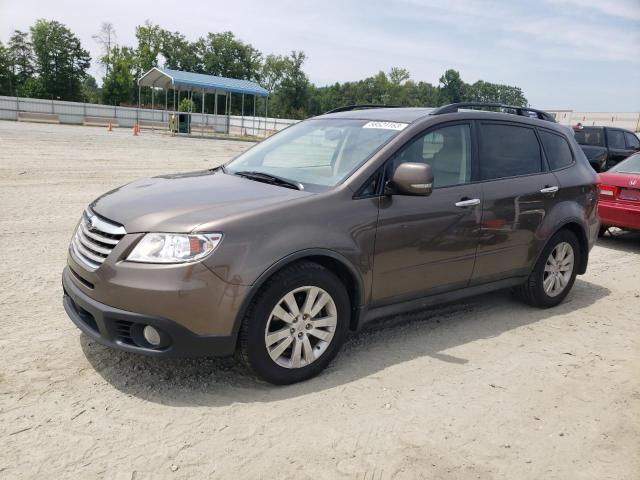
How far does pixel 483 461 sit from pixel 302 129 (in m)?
3.16

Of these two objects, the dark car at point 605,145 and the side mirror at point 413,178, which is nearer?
the side mirror at point 413,178

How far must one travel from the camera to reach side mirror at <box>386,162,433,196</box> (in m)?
3.75

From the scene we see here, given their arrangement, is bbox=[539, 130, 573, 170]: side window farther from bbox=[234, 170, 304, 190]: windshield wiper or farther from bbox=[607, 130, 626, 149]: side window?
bbox=[607, 130, 626, 149]: side window

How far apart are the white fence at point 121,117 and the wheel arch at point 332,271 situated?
126ft

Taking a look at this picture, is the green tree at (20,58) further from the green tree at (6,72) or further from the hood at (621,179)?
the hood at (621,179)

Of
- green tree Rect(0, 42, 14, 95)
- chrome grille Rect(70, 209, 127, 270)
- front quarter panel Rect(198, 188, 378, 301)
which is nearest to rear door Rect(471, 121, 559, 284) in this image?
front quarter panel Rect(198, 188, 378, 301)

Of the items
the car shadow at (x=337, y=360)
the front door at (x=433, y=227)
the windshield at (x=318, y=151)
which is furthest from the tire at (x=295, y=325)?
the windshield at (x=318, y=151)

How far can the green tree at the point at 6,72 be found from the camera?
211ft

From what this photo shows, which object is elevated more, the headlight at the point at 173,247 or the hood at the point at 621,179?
the hood at the point at 621,179

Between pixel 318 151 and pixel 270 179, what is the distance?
0.67 m

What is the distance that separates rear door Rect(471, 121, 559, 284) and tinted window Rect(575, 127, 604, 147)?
12306 millimetres

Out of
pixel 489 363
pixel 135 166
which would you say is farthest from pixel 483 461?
pixel 135 166

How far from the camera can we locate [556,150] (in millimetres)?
5477

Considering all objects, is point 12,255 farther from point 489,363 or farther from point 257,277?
point 489,363
